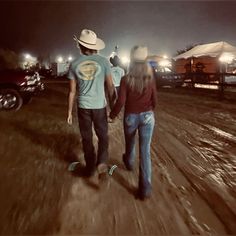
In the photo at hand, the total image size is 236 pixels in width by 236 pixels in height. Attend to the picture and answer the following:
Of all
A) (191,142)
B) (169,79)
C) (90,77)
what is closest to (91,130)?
(90,77)

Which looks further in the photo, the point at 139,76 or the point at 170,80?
the point at 170,80

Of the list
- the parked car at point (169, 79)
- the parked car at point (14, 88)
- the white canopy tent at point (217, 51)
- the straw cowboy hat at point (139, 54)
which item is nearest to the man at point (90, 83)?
the straw cowboy hat at point (139, 54)

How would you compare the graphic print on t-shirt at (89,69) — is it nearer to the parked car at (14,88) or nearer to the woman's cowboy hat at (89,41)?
the woman's cowboy hat at (89,41)

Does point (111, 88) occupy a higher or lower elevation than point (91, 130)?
higher

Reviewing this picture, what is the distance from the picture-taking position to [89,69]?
5.11 m

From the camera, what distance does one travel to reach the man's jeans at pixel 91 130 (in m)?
5.29

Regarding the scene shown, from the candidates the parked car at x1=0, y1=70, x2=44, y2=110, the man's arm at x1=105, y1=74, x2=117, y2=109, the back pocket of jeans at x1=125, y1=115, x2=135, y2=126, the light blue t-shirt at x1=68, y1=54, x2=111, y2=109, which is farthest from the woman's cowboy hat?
the parked car at x1=0, y1=70, x2=44, y2=110

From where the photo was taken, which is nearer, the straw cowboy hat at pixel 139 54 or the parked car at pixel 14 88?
the straw cowboy hat at pixel 139 54

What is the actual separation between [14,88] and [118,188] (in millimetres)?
9483

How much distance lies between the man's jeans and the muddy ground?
0.31m

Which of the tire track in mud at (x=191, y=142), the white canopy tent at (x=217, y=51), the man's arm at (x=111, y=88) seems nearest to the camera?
the tire track in mud at (x=191, y=142)

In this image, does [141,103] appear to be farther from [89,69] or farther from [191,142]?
[191,142]

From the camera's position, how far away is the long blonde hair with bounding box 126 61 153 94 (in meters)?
4.61

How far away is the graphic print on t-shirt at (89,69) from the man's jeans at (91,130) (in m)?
0.49
